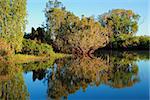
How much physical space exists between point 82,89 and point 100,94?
145 cm

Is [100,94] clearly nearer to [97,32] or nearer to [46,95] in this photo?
[46,95]

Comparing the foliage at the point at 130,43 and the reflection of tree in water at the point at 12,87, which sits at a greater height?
the foliage at the point at 130,43

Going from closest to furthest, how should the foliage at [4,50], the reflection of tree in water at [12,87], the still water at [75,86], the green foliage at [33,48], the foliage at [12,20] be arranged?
the reflection of tree in water at [12,87], the still water at [75,86], the foliage at [4,50], the foliage at [12,20], the green foliage at [33,48]

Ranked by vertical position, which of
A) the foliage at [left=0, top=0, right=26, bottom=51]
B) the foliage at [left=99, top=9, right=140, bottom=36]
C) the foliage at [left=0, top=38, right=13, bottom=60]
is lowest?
the foliage at [left=0, top=38, right=13, bottom=60]

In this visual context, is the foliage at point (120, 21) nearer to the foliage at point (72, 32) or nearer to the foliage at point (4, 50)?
the foliage at point (72, 32)

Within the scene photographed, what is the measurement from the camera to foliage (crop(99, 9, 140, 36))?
66.5m

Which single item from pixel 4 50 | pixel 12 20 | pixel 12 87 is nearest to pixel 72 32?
pixel 12 20

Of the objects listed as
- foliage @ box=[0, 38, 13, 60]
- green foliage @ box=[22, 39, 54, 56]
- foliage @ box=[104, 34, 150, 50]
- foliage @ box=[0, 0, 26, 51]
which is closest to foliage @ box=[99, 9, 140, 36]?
foliage @ box=[104, 34, 150, 50]

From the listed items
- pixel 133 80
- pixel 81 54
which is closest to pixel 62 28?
pixel 81 54

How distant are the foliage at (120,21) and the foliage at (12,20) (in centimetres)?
3273

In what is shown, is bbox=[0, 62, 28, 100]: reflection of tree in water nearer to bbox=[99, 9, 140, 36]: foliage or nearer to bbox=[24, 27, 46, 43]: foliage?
bbox=[24, 27, 46, 43]: foliage

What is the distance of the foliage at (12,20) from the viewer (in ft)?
111

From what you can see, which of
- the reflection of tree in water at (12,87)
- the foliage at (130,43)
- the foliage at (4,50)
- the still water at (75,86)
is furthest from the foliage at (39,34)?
the reflection of tree in water at (12,87)

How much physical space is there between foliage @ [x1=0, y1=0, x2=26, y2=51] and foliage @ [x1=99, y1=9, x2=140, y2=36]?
32.7 m
